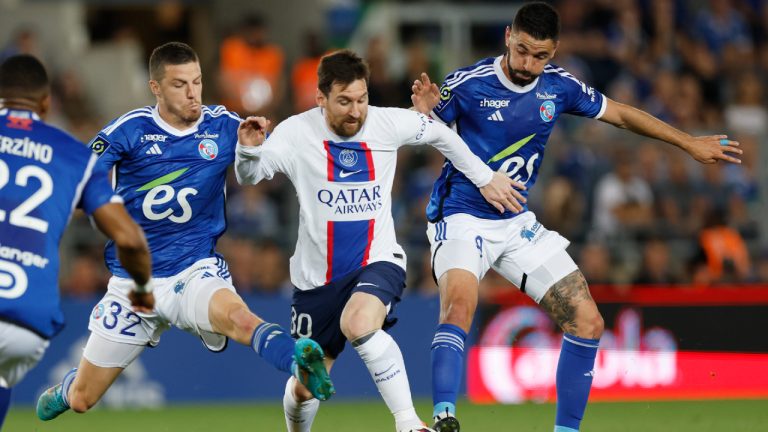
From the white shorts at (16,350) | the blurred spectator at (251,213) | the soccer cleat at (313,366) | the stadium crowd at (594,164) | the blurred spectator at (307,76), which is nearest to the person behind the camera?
the white shorts at (16,350)

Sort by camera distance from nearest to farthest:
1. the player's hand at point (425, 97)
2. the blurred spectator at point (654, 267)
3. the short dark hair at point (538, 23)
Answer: the short dark hair at point (538, 23) < the player's hand at point (425, 97) < the blurred spectator at point (654, 267)

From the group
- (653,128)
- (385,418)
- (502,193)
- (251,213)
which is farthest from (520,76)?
(251,213)

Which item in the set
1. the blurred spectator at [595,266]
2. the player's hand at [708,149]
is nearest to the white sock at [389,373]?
the player's hand at [708,149]

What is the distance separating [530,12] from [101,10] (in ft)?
47.5

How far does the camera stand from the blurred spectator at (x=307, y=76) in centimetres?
1798

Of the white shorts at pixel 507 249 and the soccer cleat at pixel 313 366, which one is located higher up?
the white shorts at pixel 507 249

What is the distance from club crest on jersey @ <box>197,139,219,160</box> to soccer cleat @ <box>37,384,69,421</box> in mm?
2050

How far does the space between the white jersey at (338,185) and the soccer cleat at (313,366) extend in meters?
1.39

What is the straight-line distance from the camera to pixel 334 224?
8.64 m

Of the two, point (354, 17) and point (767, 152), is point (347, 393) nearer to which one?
point (767, 152)

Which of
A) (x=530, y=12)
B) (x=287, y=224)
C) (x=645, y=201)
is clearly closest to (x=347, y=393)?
(x=287, y=224)

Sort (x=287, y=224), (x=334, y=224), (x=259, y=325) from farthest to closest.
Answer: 1. (x=287, y=224)
2. (x=334, y=224)
3. (x=259, y=325)

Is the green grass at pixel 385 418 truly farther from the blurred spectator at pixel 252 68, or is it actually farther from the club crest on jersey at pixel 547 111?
the blurred spectator at pixel 252 68

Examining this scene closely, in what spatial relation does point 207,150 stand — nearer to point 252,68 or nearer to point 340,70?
point 340,70
